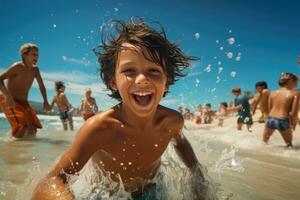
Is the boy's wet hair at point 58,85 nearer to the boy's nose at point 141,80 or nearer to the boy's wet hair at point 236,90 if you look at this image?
the boy's wet hair at point 236,90

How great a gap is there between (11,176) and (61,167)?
166 centimetres

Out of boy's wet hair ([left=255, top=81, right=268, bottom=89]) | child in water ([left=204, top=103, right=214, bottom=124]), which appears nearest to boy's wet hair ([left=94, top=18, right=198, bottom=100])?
boy's wet hair ([left=255, top=81, right=268, bottom=89])

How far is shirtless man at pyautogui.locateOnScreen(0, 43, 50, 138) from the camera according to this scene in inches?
252

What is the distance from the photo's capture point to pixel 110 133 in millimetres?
2662

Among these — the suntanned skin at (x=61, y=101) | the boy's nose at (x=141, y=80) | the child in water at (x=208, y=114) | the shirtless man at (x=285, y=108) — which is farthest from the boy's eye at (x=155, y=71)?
the child in water at (x=208, y=114)

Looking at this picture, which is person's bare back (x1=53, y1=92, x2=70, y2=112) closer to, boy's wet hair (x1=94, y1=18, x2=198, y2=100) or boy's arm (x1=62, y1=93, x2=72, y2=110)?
boy's arm (x1=62, y1=93, x2=72, y2=110)

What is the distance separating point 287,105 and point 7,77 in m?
6.61

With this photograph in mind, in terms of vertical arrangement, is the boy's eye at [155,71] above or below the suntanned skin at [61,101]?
above

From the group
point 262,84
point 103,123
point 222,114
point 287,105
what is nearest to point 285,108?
point 287,105

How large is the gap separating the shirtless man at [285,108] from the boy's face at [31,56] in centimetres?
594

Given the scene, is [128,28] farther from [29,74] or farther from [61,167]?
[29,74]

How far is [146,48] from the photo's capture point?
2693 mm

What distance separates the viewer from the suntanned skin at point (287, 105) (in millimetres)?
8098

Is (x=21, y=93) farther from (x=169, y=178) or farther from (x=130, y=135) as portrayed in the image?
(x=130, y=135)
